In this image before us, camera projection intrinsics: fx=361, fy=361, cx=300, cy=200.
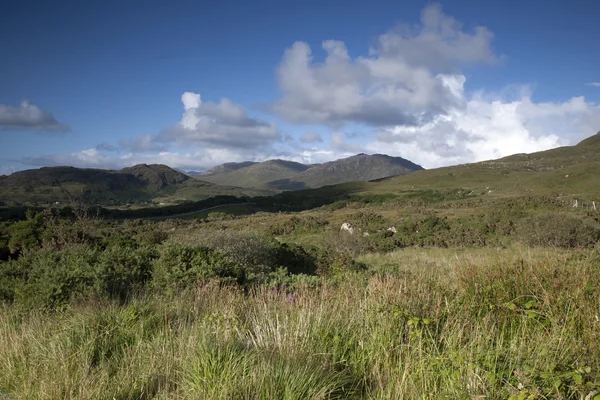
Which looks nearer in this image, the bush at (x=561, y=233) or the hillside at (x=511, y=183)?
the bush at (x=561, y=233)

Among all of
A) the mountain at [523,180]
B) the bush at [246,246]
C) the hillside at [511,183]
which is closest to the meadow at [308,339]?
the bush at [246,246]

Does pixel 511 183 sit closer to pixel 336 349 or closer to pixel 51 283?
pixel 336 349

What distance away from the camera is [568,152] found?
449ft

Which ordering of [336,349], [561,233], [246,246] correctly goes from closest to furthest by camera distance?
[336,349]
[246,246]
[561,233]

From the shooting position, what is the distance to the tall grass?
296cm

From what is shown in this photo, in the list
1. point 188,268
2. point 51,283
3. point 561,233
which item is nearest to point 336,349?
point 188,268

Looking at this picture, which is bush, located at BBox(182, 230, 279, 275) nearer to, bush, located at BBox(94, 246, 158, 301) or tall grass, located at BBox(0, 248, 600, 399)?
bush, located at BBox(94, 246, 158, 301)

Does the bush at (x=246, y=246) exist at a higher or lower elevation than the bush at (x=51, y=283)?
lower

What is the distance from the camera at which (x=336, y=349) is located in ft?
12.3

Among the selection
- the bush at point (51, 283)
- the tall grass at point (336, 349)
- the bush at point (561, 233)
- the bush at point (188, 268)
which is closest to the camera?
the tall grass at point (336, 349)

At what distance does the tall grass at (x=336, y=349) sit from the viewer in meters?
2.96

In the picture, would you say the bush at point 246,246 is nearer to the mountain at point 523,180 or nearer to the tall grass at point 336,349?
the tall grass at point 336,349

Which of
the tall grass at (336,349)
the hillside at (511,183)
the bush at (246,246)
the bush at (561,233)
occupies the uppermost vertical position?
the hillside at (511,183)

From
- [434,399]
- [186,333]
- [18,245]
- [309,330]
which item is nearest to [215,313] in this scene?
[186,333]
